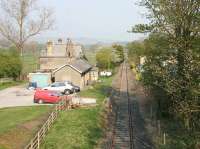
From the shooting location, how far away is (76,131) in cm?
2878

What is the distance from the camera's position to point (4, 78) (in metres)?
66.6

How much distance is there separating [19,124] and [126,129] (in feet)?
27.8

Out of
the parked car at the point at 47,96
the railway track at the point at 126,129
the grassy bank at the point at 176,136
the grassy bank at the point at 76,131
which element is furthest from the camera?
the parked car at the point at 47,96

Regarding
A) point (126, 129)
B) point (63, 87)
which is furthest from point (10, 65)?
point (126, 129)

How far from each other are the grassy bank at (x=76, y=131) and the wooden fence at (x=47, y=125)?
13.3 inches

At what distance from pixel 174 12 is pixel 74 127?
1029cm

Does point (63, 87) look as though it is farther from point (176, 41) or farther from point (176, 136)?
point (176, 41)

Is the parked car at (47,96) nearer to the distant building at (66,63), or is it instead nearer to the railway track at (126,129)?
the railway track at (126,129)

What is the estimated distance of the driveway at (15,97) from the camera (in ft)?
135

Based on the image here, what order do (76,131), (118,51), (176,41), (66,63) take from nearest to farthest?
(176,41), (76,131), (66,63), (118,51)

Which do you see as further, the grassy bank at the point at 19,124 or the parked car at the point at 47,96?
the parked car at the point at 47,96

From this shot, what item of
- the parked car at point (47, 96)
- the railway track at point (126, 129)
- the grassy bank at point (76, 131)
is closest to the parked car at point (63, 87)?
the railway track at point (126, 129)

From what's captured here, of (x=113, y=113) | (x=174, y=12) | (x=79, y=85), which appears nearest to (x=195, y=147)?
(x=174, y=12)

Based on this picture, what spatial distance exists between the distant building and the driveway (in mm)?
4558
